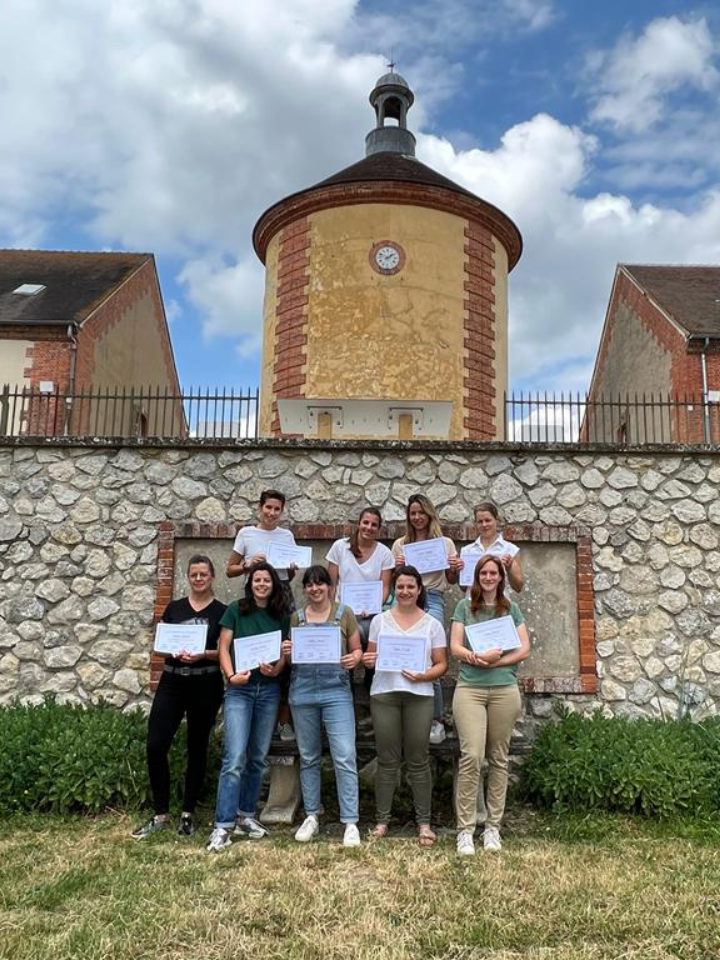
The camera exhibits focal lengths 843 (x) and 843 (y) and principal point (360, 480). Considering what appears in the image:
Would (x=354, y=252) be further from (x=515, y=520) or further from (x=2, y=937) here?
(x=2, y=937)

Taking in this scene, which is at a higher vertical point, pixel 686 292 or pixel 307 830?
pixel 686 292

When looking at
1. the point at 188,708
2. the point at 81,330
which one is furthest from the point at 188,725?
the point at 81,330

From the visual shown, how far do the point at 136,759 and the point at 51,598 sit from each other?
6.90ft

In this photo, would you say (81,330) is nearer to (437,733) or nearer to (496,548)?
(496,548)

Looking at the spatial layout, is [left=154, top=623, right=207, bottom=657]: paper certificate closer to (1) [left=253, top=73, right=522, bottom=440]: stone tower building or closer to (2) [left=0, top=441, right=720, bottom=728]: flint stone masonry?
(2) [left=0, top=441, right=720, bottom=728]: flint stone masonry

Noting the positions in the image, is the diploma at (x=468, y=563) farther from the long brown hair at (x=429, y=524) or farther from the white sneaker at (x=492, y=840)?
the white sneaker at (x=492, y=840)

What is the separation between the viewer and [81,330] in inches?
681

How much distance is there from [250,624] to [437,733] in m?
1.57

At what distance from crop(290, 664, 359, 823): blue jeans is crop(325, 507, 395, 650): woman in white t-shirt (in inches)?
22.3

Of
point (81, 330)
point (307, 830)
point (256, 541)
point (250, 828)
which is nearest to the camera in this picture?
point (307, 830)

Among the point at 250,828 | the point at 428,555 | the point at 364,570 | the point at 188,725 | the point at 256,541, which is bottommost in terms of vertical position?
the point at 250,828

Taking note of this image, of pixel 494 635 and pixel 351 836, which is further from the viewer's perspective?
pixel 494 635

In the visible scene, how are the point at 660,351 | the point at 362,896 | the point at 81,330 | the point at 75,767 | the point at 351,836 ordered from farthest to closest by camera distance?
1. the point at 660,351
2. the point at 81,330
3. the point at 75,767
4. the point at 351,836
5. the point at 362,896

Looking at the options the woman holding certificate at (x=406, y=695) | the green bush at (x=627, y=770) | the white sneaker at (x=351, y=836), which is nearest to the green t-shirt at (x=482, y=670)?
the woman holding certificate at (x=406, y=695)
